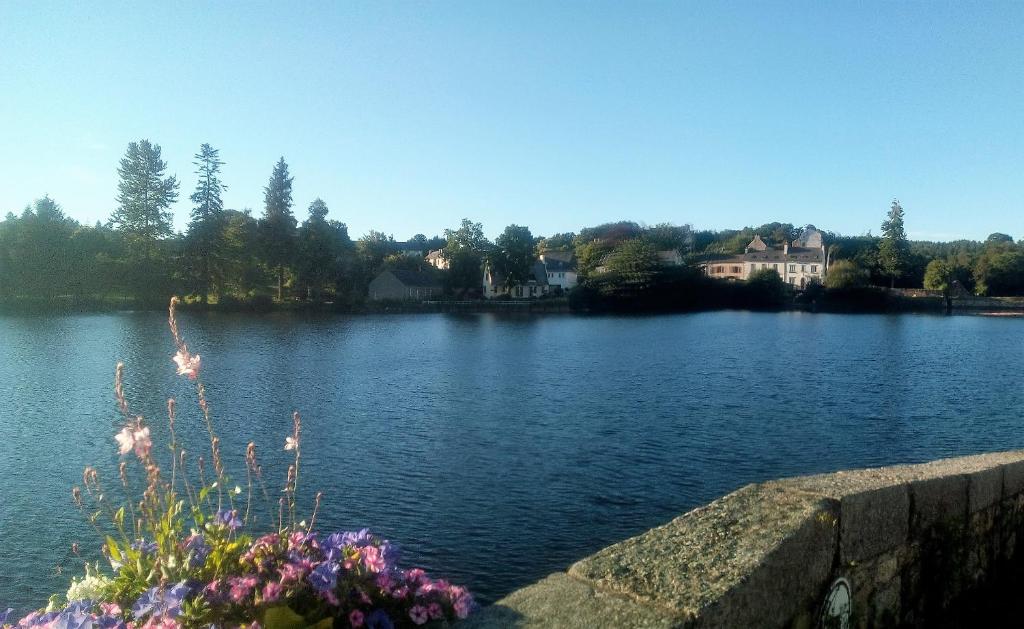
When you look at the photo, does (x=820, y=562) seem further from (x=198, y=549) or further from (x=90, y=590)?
(x=90, y=590)

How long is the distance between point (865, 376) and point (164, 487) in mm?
33894

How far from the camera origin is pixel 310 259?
8300cm

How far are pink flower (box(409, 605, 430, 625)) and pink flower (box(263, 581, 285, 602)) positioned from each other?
496mm

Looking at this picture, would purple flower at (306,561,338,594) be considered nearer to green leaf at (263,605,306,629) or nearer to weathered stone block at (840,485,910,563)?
green leaf at (263,605,306,629)

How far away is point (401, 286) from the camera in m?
98.5

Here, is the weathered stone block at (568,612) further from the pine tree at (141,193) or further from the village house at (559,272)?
the village house at (559,272)

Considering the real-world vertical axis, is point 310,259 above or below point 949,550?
above

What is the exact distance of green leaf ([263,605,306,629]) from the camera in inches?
94.3

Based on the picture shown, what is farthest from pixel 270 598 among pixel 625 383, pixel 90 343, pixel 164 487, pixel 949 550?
pixel 90 343

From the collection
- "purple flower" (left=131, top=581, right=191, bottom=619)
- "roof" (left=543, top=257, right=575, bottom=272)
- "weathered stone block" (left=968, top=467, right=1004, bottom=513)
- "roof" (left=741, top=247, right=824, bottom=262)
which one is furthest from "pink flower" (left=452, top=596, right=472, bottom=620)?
"roof" (left=741, top=247, right=824, bottom=262)

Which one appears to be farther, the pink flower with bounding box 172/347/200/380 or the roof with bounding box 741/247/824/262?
the roof with bounding box 741/247/824/262

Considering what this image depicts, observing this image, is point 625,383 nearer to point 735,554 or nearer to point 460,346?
point 460,346

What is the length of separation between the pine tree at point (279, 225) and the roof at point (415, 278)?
1775cm

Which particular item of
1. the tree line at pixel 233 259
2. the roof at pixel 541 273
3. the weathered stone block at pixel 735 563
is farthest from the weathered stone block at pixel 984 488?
the roof at pixel 541 273
